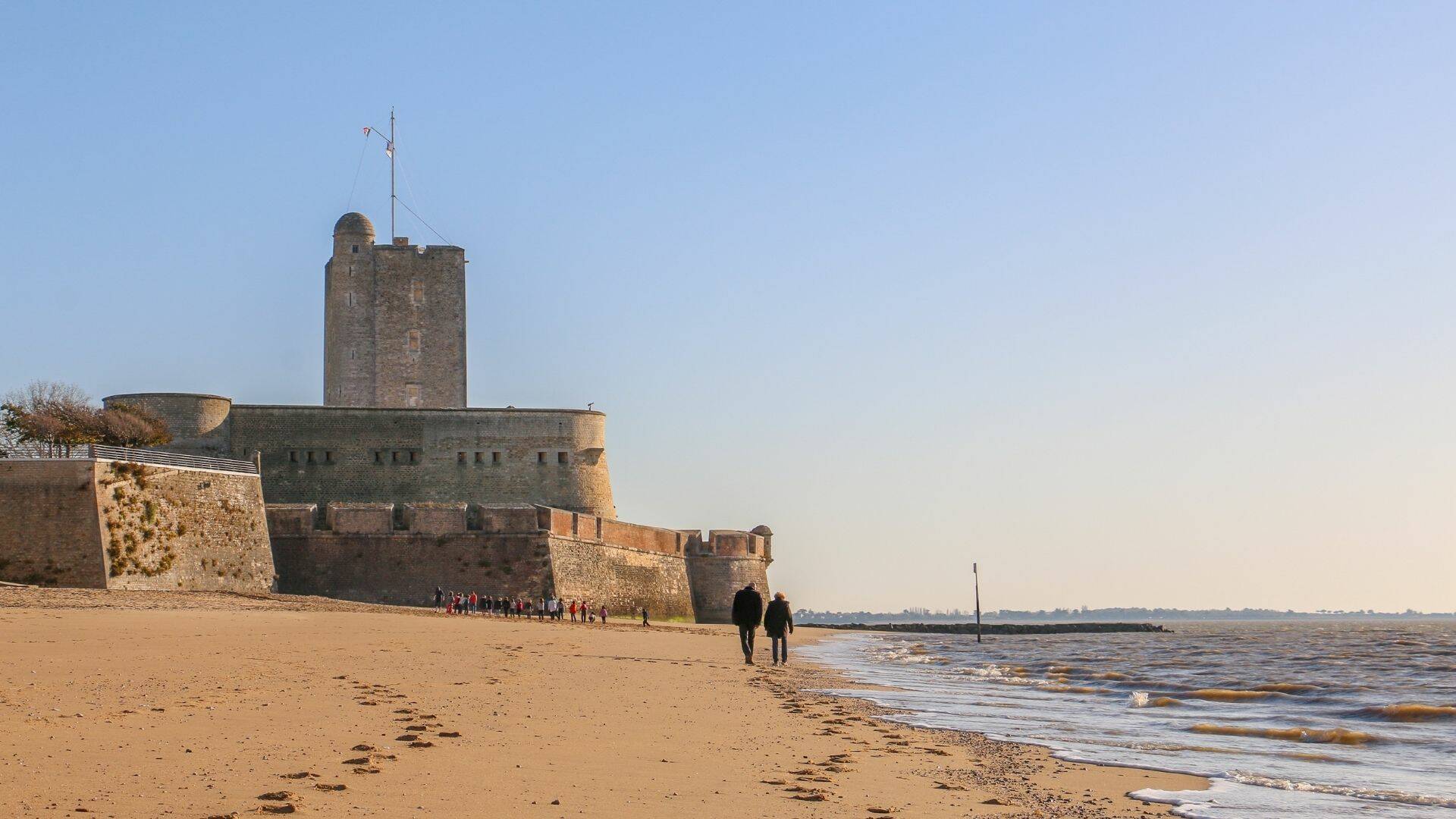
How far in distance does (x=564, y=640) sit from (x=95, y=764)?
564 inches

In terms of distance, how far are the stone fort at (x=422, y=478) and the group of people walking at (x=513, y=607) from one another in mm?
536

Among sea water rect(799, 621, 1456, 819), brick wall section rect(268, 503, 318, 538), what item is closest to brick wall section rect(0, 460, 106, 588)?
brick wall section rect(268, 503, 318, 538)

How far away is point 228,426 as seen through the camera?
38.2 meters

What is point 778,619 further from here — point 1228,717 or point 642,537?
point 642,537

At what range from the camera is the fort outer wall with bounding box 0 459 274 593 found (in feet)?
86.1

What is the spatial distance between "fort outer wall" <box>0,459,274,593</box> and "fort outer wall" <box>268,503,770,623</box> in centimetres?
288

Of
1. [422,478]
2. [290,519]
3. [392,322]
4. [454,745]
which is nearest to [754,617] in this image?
[454,745]

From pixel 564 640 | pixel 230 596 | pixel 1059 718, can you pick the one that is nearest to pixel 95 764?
pixel 1059 718

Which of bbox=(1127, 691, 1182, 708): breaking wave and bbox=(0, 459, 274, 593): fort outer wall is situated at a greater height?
bbox=(0, 459, 274, 593): fort outer wall

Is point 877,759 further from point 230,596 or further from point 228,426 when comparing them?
point 228,426

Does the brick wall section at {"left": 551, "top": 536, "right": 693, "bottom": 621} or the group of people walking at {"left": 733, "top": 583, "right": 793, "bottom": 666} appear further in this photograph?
the brick wall section at {"left": 551, "top": 536, "right": 693, "bottom": 621}

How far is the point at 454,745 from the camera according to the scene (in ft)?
24.1

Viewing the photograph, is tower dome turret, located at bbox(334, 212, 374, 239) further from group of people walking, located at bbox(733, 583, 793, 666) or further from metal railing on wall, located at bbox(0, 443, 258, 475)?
group of people walking, located at bbox(733, 583, 793, 666)

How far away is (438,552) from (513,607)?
9.55 feet
